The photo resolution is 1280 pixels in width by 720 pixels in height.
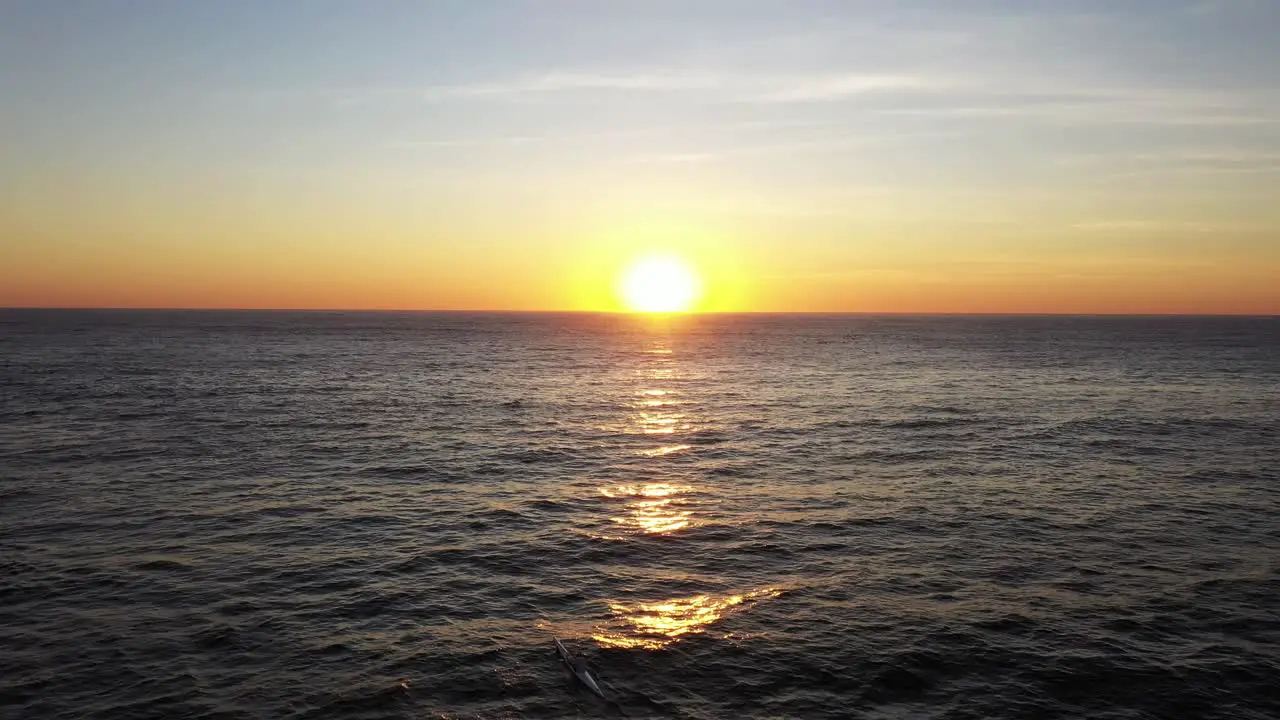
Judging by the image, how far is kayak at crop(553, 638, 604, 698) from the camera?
70.7 ft

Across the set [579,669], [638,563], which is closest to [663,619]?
[579,669]

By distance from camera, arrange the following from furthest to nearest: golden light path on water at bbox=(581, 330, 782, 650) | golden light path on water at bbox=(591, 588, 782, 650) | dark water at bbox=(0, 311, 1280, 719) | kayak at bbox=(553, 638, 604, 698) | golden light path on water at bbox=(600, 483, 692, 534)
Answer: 1. golden light path on water at bbox=(600, 483, 692, 534)
2. golden light path on water at bbox=(581, 330, 782, 650)
3. golden light path on water at bbox=(591, 588, 782, 650)
4. dark water at bbox=(0, 311, 1280, 719)
5. kayak at bbox=(553, 638, 604, 698)

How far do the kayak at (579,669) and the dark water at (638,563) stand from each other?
0.42 metres

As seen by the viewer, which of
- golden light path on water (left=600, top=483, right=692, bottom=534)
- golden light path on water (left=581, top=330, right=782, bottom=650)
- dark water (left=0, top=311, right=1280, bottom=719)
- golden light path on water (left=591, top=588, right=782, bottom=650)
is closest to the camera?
dark water (left=0, top=311, right=1280, bottom=719)

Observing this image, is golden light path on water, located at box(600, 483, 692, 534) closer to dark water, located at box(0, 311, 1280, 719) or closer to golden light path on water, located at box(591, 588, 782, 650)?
dark water, located at box(0, 311, 1280, 719)

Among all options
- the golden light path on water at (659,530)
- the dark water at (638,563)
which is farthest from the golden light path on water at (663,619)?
the dark water at (638,563)

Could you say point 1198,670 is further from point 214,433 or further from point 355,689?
point 214,433

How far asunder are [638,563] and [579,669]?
9.99 meters

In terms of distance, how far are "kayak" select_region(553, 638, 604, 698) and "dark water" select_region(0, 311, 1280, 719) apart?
417 mm

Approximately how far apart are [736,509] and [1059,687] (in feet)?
65.7

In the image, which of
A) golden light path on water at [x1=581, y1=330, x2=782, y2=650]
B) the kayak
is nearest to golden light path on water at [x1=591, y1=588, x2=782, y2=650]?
golden light path on water at [x1=581, y1=330, x2=782, y2=650]

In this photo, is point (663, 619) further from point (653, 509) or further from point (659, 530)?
point (653, 509)

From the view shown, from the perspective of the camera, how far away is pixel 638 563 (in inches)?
1268

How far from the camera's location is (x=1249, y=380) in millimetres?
105125
